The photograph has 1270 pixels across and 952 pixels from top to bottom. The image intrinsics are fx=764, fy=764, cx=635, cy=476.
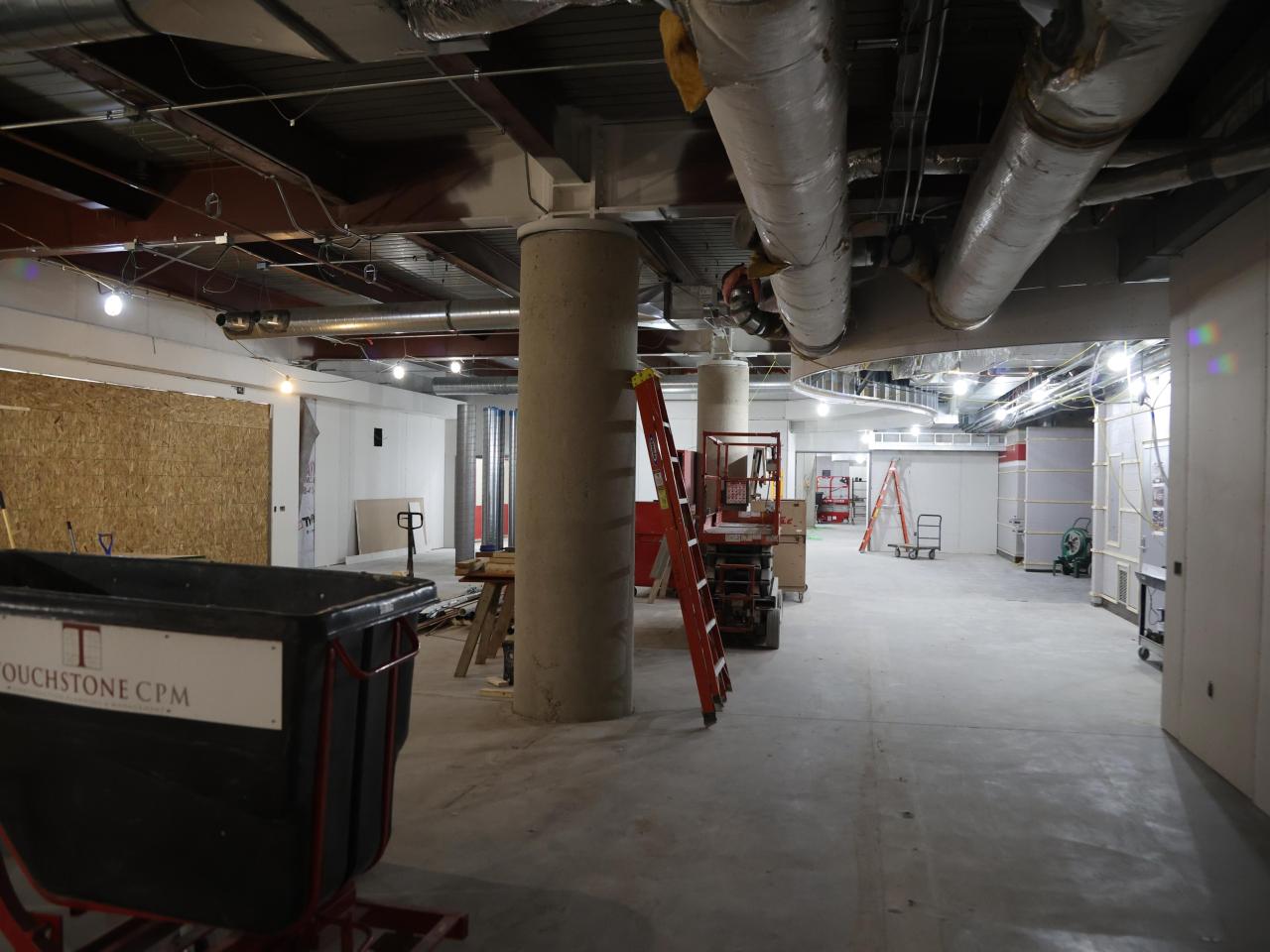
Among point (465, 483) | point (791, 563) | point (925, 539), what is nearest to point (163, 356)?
point (465, 483)

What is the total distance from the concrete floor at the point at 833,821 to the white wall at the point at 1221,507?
0.35 meters

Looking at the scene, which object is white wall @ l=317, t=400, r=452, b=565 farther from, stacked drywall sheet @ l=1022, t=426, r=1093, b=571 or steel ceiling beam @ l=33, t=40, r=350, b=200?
stacked drywall sheet @ l=1022, t=426, r=1093, b=571

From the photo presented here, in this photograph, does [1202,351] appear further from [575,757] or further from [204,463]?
[204,463]

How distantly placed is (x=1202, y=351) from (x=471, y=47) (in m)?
4.26

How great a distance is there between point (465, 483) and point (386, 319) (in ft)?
11.7

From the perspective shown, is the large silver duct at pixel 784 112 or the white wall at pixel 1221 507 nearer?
the large silver duct at pixel 784 112

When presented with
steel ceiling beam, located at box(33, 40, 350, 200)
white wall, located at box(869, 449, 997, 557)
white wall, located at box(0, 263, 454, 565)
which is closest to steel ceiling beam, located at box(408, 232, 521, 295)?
steel ceiling beam, located at box(33, 40, 350, 200)

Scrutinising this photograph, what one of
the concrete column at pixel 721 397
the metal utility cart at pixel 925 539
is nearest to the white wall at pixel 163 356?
the concrete column at pixel 721 397

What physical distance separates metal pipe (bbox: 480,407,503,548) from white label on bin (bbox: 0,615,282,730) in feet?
30.4

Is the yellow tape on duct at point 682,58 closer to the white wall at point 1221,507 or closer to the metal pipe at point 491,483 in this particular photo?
the white wall at point 1221,507

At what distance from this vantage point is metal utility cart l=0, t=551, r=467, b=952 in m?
1.88

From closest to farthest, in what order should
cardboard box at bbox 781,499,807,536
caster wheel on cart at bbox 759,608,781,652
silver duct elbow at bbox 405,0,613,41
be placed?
silver duct elbow at bbox 405,0,613,41 < caster wheel on cart at bbox 759,608,781,652 < cardboard box at bbox 781,499,807,536

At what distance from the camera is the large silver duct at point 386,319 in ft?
24.8

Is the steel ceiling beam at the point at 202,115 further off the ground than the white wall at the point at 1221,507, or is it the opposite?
the steel ceiling beam at the point at 202,115
